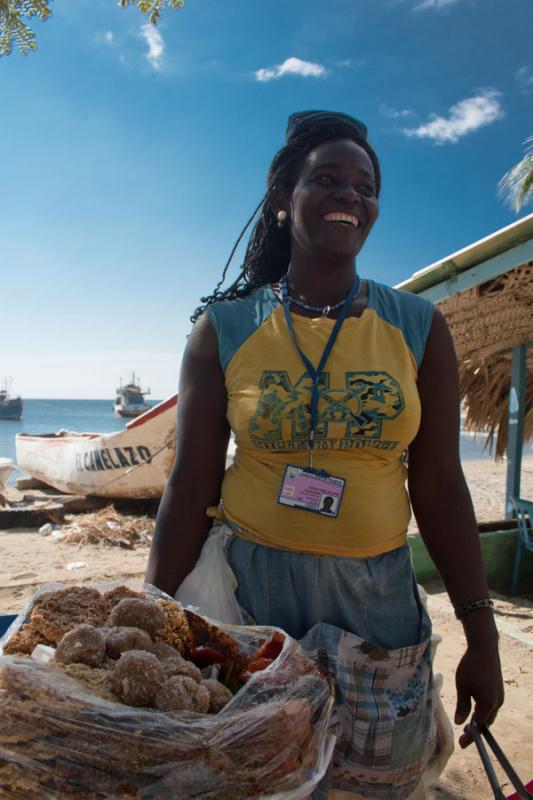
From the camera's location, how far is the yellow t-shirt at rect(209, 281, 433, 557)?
56.6 inches

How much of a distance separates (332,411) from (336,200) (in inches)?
22.5

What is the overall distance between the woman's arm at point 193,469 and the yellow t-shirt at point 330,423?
62 mm

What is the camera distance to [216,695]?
910 mm

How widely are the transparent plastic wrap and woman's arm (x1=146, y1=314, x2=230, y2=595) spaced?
66cm

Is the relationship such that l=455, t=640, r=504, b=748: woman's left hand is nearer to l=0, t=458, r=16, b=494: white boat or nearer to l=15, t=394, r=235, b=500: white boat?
l=15, t=394, r=235, b=500: white boat

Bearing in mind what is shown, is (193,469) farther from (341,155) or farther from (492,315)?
(492,315)

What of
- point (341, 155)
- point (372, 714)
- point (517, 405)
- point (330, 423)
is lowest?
point (372, 714)

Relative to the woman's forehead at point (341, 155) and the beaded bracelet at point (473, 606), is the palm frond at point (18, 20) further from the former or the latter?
the beaded bracelet at point (473, 606)

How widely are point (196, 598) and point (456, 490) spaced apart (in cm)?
72

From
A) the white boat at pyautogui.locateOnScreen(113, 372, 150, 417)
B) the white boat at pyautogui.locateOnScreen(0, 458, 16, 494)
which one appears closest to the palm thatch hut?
the white boat at pyautogui.locateOnScreen(0, 458, 16, 494)

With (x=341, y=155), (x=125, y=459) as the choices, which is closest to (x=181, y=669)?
(x=341, y=155)

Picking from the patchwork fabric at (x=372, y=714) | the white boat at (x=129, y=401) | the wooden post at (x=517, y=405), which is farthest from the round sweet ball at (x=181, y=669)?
the white boat at (x=129, y=401)

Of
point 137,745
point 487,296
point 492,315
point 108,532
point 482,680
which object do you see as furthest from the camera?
point 108,532

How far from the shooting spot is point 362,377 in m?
1.47
